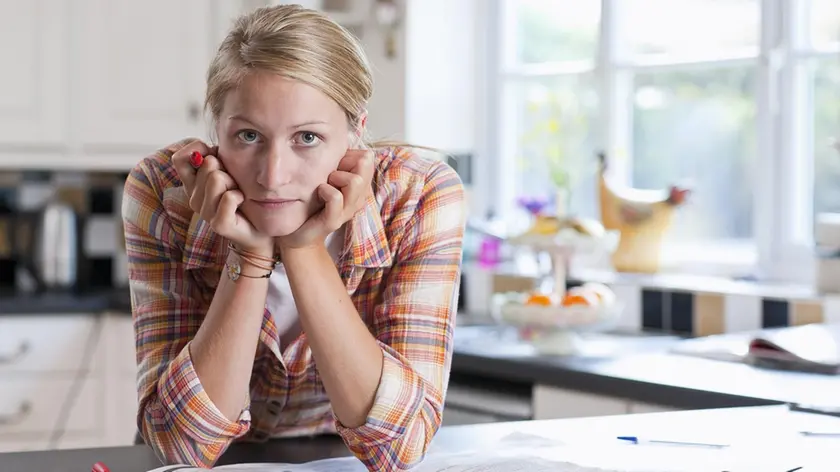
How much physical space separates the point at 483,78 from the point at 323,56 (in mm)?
2519

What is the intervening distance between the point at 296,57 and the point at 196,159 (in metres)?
0.17

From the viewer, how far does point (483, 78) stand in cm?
372

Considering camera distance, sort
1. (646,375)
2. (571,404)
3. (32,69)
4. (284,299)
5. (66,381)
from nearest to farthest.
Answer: (284,299) → (646,375) → (571,404) → (66,381) → (32,69)

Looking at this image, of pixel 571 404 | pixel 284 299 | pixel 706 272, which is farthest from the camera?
pixel 706 272

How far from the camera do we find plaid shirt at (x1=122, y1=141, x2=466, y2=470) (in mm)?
1234

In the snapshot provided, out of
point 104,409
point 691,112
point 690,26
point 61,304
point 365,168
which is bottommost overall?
point 104,409

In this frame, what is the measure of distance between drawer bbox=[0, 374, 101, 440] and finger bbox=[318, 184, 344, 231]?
2273 mm

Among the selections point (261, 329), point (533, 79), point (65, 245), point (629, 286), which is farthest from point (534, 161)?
point (261, 329)

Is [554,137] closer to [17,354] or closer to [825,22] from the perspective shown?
[825,22]

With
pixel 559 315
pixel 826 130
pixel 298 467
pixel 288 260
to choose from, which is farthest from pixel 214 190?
pixel 826 130

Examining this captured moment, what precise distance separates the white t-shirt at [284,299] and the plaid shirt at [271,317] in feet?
0.15

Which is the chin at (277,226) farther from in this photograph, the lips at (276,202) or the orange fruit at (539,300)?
the orange fruit at (539,300)

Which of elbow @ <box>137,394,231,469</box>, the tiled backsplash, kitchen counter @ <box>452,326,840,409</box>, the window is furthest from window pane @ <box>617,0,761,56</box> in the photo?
elbow @ <box>137,394,231,469</box>

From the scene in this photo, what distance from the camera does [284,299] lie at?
1.45 meters
